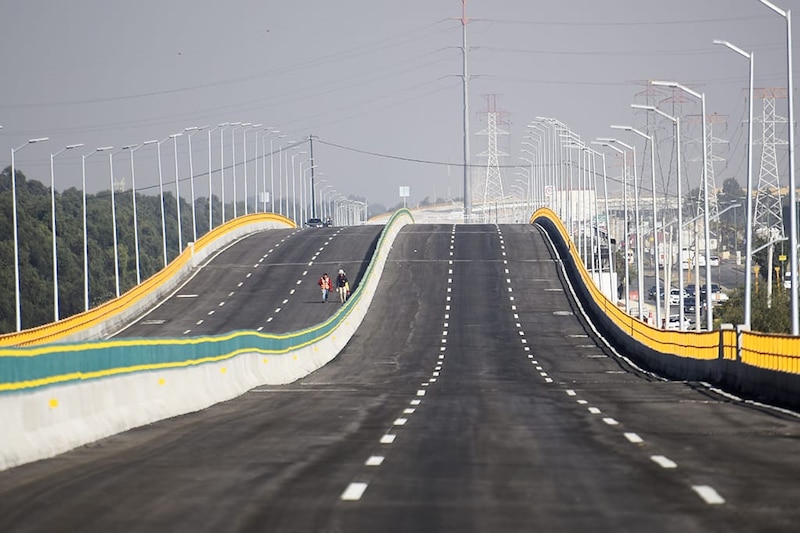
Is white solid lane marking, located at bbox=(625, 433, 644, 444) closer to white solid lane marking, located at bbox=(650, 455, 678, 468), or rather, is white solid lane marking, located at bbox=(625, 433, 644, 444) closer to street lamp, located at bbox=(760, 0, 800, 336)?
white solid lane marking, located at bbox=(650, 455, 678, 468)

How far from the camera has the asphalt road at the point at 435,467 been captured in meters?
11.7

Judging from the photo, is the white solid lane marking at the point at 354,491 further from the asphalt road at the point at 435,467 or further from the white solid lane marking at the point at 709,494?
the white solid lane marking at the point at 709,494

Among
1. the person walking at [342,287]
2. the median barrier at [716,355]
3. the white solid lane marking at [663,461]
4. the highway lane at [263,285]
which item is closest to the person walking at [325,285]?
the highway lane at [263,285]

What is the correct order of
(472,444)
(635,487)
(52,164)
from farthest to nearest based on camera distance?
1. (52,164)
2. (472,444)
3. (635,487)

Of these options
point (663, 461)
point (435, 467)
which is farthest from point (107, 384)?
point (663, 461)

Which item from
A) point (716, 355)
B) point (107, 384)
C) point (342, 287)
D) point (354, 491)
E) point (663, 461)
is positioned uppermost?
point (342, 287)

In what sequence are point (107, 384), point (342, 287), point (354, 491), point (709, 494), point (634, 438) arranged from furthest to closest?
Answer: 1. point (342, 287)
2. point (107, 384)
3. point (634, 438)
4. point (354, 491)
5. point (709, 494)

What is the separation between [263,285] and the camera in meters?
84.7

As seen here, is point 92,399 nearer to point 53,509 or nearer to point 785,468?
point 53,509

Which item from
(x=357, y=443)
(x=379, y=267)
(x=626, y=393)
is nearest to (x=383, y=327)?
(x=379, y=267)

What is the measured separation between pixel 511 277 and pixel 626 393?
54227 millimetres

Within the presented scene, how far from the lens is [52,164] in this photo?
79688 millimetres

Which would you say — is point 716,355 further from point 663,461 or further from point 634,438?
point 663,461

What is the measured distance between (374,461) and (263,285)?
69.0 meters
